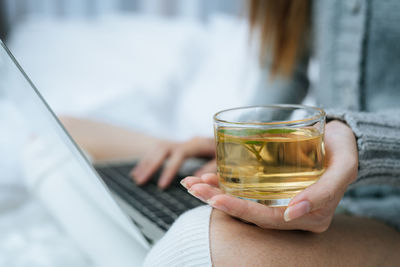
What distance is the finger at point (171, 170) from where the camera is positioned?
2.89ft

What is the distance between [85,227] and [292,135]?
1.46ft

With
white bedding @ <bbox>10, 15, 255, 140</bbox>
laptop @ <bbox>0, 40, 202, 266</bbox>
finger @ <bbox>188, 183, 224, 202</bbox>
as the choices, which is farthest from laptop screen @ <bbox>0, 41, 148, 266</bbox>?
white bedding @ <bbox>10, 15, 255, 140</bbox>

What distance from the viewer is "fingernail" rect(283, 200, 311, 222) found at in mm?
410

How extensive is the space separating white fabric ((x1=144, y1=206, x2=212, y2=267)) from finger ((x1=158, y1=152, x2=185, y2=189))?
353mm

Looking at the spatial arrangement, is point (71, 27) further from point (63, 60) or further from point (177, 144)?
point (177, 144)

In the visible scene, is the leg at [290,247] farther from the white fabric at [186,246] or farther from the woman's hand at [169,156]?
the woman's hand at [169,156]

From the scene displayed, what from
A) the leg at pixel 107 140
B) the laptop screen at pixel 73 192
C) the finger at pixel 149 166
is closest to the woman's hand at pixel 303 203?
the laptop screen at pixel 73 192

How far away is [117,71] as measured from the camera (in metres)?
1.76

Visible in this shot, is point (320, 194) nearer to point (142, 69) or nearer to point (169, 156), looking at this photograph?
point (169, 156)

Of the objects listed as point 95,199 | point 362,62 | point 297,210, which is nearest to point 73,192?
point 95,199

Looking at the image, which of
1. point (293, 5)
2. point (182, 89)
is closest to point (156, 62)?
point (182, 89)

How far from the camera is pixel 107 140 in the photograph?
1.25 metres

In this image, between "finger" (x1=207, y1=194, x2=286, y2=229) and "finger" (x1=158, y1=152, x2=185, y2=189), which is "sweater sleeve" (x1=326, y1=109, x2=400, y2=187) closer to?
"finger" (x1=207, y1=194, x2=286, y2=229)

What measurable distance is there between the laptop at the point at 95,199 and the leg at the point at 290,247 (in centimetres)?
14
